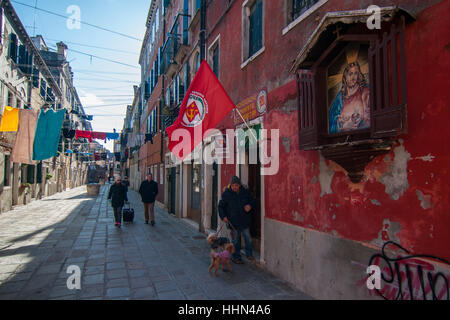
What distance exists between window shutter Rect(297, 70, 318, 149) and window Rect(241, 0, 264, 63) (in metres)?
2.18

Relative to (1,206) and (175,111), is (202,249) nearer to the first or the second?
(175,111)

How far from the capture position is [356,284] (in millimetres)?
3439

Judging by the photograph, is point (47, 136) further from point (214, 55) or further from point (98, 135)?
point (98, 135)

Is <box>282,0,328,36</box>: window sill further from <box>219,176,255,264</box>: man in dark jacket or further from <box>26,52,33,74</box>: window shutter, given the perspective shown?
<box>26,52,33,74</box>: window shutter

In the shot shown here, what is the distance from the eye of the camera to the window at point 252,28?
6.51m

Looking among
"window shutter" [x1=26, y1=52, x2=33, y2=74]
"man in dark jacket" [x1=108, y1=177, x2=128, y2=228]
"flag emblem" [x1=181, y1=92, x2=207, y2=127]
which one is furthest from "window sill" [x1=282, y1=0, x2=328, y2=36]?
"window shutter" [x1=26, y1=52, x2=33, y2=74]

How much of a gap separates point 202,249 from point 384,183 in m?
4.98

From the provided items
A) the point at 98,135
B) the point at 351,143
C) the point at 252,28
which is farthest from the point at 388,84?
the point at 98,135

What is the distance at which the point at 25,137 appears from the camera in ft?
36.5

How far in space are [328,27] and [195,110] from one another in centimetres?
359

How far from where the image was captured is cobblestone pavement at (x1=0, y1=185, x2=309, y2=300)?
4348 millimetres

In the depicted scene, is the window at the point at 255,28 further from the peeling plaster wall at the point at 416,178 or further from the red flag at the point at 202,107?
the peeling plaster wall at the point at 416,178
